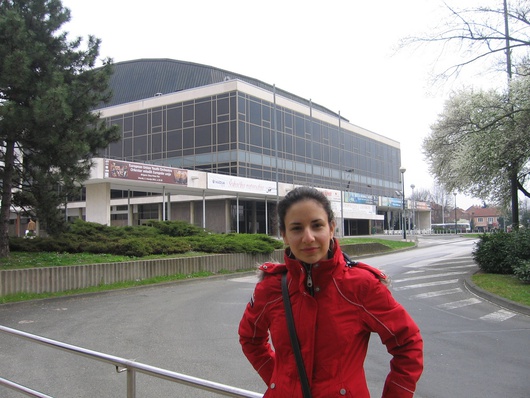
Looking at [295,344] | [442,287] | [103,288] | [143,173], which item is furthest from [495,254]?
[143,173]

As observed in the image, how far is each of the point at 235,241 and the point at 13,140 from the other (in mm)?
9246

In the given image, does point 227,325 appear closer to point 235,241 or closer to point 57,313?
point 57,313

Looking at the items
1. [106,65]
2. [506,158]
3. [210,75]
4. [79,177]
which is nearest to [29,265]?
[79,177]

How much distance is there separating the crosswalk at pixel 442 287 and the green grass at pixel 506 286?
0.55m

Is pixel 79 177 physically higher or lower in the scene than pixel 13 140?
lower

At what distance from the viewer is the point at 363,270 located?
183 centimetres

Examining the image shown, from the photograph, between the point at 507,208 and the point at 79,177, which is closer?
the point at 79,177

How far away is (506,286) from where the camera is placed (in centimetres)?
1208

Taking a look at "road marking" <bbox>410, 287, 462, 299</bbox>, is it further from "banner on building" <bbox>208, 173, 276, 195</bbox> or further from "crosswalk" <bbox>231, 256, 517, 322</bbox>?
"banner on building" <bbox>208, 173, 276, 195</bbox>

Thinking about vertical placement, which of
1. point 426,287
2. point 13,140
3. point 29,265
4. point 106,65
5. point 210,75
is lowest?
point 426,287

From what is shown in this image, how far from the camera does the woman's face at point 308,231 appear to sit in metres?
1.84

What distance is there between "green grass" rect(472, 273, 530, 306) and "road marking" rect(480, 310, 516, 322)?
69cm

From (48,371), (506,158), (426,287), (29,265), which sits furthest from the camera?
(506,158)

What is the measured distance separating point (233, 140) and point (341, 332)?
42.3 meters
